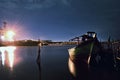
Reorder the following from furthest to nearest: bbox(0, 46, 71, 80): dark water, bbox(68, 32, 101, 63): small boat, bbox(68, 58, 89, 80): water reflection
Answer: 1. bbox(68, 32, 101, 63): small boat
2. bbox(0, 46, 71, 80): dark water
3. bbox(68, 58, 89, 80): water reflection

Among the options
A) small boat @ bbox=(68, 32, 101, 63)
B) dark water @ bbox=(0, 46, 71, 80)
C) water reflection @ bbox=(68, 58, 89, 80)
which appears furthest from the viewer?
small boat @ bbox=(68, 32, 101, 63)

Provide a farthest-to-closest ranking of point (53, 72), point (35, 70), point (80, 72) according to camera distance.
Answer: point (35, 70), point (53, 72), point (80, 72)

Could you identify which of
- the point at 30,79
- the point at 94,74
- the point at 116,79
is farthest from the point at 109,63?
the point at 30,79

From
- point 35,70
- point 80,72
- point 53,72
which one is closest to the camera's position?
point 80,72

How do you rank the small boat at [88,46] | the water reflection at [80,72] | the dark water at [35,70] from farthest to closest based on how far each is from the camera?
the small boat at [88,46], the dark water at [35,70], the water reflection at [80,72]

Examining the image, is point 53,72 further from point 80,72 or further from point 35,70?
point 35,70

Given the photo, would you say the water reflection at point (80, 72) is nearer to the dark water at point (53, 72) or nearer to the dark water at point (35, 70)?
the dark water at point (53, 72)

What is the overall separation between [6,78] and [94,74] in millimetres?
14865

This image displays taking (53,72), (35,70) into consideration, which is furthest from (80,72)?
(35,70)

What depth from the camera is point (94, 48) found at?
43.5m

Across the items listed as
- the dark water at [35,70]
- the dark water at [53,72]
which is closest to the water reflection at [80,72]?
the dark water at [53,72]

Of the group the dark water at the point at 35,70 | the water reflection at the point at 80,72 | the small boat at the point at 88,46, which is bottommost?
the dark water at the point at 35,70

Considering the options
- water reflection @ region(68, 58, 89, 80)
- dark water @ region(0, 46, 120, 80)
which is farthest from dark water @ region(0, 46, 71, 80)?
water reflection @ region(68, 58, 89, 80)

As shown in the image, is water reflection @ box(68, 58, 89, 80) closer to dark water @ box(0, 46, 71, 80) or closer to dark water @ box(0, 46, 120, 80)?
dark water @ box(0, 46, 120, 80)
